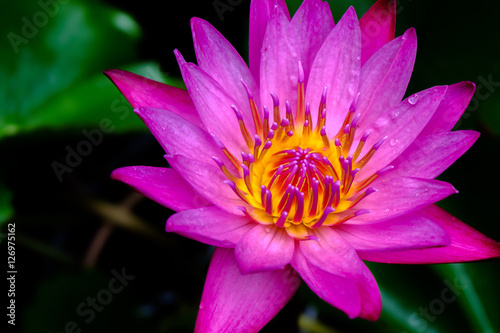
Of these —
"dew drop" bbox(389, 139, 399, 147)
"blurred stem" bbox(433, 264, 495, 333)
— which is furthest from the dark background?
"dew drop" bbox(389, 139, 399, 147)

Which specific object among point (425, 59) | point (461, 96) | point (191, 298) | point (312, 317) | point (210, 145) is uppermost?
point (210, 145)

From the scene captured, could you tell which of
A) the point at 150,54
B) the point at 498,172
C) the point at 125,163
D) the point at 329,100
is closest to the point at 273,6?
the point at 329,100

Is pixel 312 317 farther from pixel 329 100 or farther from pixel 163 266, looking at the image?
pixel 329 100

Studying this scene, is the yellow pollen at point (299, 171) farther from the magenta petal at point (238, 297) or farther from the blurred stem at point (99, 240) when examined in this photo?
the blurred stem at point (99, 240)

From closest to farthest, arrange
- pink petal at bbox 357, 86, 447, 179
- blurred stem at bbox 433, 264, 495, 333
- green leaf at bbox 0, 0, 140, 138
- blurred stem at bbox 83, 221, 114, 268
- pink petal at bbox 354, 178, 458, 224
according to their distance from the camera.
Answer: pink petal at bbox 354, 178, 458, 224 < pink petal at bbox 357, 86, 447, 179 < blurred stem at bbox 433, 264, 495, 333 < green leaf at bbox 0, 0, 140, 138 < blurred stem at bbox 83, 221, 114, 268

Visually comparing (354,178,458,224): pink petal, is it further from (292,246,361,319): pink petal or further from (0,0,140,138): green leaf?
(0,0,140,138): green leaf

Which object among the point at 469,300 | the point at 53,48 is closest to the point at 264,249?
the point at 469,300
